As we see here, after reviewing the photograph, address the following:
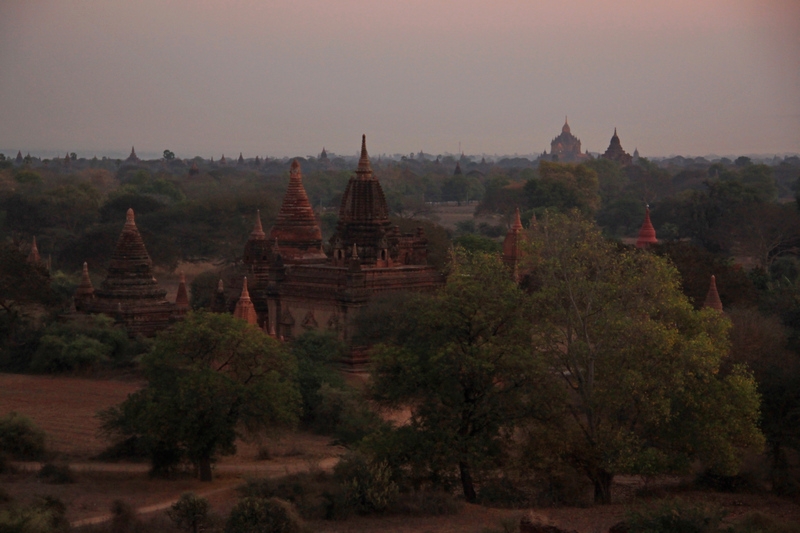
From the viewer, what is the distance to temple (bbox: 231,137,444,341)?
117 ft

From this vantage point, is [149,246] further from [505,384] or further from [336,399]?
[505,384]

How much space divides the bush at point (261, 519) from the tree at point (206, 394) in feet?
18.1

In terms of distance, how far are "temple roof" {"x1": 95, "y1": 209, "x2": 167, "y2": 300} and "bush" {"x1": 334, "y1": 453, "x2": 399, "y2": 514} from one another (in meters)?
18.9

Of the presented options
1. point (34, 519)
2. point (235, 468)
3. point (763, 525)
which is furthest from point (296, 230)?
point (763, 525)

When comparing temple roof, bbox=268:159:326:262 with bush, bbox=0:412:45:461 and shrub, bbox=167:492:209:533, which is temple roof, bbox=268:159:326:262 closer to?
bush, bbox=0:412:45:461

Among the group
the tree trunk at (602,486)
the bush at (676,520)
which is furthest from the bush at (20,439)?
the bush at (676,520)

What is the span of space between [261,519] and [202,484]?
569cm

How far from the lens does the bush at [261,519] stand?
1797cm

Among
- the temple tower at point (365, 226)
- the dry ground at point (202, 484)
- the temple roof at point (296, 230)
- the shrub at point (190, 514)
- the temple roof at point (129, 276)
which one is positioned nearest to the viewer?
the shrub at point (190, 514)

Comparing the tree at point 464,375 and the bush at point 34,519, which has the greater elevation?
the tree at point 464,375

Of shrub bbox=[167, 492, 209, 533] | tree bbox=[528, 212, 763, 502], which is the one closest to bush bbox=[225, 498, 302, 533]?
shrub bbox=[167, 492, 209, 533]

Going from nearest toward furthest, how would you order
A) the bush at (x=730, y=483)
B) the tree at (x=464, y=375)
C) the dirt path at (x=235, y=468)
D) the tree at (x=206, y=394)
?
1. the tree at (x=464, y=375)
2. the bush at (x=730, y=483)
3. the dirt path at (x=235, y=468)
4. the tree at (x=206, y=394)

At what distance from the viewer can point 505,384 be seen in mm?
21469

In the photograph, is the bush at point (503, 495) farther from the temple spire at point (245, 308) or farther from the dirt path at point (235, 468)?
the temple spire at point (245, 308)
